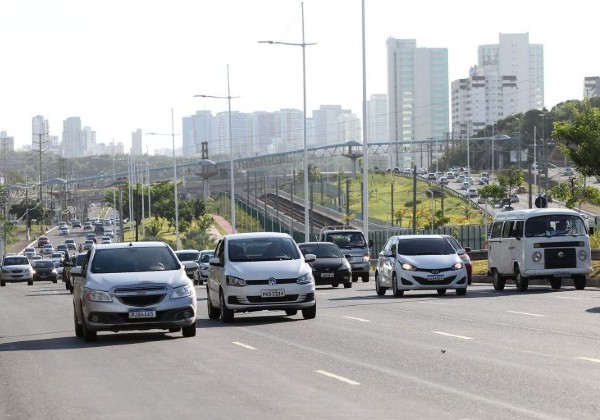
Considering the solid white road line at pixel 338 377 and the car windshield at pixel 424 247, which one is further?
the car windshield at pixel 424 247

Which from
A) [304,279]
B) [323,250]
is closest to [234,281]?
[304,279]

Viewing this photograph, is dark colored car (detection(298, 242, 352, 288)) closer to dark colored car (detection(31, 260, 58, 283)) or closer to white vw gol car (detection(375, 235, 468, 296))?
white vw gol car (detection(375, 235, 468, 296))

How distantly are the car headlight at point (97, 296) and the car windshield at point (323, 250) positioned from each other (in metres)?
24.5

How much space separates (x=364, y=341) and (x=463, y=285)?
52.3 feet

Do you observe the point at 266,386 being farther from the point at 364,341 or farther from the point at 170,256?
the point at 170,256

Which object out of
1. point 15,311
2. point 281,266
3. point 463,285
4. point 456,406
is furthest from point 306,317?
point 456,406

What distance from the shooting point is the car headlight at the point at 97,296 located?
24.3m

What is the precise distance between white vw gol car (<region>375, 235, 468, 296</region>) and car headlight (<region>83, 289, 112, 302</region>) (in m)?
15.0

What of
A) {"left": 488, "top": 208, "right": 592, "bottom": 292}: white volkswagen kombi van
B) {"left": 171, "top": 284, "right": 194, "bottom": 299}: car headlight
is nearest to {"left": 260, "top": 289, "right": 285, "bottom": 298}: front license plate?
{"left": 171, "top": 284, "right": 194, "bottom": 299}: car headlight

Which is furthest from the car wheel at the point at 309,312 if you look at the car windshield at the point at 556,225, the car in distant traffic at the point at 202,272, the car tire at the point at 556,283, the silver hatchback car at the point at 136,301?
the car in distant traffic at the point at 202,272

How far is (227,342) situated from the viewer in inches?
925

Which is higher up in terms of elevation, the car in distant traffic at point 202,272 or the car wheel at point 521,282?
the car wheel at point 521,282

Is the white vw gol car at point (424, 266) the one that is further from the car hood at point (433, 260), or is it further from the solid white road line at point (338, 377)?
the solid white road line at point (338, 377)

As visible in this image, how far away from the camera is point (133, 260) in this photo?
84.4 ft
